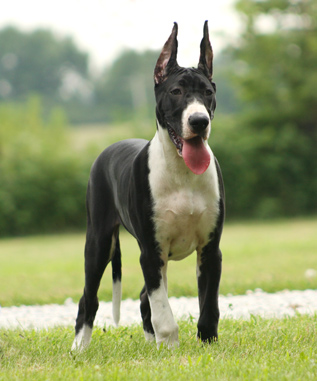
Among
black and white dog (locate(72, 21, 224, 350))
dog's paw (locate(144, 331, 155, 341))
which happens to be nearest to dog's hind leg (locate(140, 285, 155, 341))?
dog's paw (locate(144, 331, 155, 341))

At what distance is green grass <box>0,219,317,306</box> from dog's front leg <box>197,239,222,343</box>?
367 cm

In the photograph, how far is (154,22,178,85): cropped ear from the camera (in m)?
4.00

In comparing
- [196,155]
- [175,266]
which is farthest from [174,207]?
[175,266]

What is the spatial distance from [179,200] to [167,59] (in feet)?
3.13

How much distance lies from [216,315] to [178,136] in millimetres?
1277

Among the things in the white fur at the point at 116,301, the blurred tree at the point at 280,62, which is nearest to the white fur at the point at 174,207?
the white fur at the point at 116,301

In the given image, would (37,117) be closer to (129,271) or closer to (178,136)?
(129,271)

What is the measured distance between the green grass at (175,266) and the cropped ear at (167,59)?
4326 mm

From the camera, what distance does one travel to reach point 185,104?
373 centimetres

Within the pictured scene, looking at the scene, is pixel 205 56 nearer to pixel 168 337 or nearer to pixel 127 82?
pixel 168 337

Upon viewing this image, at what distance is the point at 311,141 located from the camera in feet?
89.6

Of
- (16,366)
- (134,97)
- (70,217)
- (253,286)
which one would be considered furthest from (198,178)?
(134,97)

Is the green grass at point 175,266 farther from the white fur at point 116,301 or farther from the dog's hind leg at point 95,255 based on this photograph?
the dog's hind leg at point 95,255

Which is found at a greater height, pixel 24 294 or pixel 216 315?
pixel 216 315
